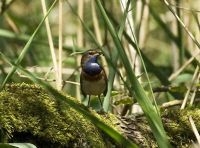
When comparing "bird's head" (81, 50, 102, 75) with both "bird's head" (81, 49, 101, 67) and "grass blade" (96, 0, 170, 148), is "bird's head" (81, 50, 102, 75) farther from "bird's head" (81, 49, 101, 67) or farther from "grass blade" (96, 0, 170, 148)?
"grass blade" (96, 0, 170, 148)

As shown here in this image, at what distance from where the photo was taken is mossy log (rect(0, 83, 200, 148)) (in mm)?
2641

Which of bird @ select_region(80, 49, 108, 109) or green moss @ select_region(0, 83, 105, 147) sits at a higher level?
bird @ select_region(80, 49, 108, 109)

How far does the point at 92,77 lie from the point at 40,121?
1.03 metres

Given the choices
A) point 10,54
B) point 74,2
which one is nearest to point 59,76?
point 10,54

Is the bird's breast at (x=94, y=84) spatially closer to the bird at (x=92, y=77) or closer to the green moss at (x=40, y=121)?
the bird at (x=92, y=77)

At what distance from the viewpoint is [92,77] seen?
12.0ft

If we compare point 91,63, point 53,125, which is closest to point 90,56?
point 91,63

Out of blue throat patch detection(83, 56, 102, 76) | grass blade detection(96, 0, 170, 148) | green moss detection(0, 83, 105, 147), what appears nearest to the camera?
grass blade detection(96, 0, 170, 148)

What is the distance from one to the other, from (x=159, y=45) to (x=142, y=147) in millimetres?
4927

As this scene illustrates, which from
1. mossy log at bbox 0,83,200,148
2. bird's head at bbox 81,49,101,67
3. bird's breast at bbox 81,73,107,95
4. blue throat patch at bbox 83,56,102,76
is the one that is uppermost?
bird's head at bbox 81,49,101,67

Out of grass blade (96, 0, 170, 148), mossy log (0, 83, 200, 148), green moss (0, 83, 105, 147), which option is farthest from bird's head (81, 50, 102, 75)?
grass blade (96, 0, 170, 148)

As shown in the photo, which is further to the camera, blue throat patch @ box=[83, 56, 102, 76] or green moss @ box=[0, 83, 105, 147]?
blue throat patch @ box=[83, 56, 102, 76]

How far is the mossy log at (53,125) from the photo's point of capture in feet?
8.66

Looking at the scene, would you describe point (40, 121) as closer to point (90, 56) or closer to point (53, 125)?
point (53, 125)
